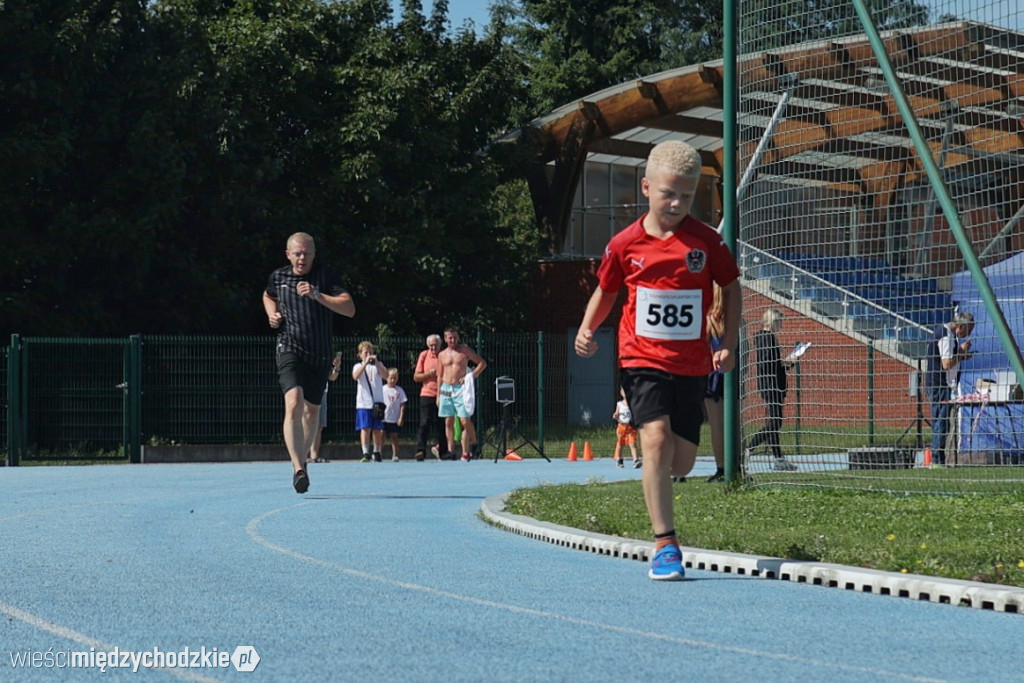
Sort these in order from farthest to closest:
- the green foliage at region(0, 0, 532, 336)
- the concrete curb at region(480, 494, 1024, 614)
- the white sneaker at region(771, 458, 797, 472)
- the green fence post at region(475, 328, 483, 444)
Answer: the green foliage at region(0, 0, 532, 336) → the green fence post at region(475, 328, 483, 444) → the white sneaker at region(771, 458, 797, 472) → the concrete curb at region(480, 494, 1024, 614)

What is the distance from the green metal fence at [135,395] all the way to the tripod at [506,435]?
2.65 meters

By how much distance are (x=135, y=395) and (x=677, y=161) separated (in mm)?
18281

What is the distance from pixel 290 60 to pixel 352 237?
4014mm

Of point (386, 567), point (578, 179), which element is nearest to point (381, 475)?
point (386, 567)

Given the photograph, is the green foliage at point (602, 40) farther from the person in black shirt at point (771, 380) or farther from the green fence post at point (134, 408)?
the person in black shirt at point (771, 380)

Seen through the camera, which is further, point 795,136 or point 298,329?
point 795,136

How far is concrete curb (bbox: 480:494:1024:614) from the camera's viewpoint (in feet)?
21.6

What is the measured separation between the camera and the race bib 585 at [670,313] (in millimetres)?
7477

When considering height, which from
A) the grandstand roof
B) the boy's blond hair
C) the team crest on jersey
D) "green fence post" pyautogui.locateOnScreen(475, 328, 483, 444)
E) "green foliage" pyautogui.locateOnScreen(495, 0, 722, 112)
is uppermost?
"green foliage" pyautogui.locateOnScreen(495, 0, 722, 112)

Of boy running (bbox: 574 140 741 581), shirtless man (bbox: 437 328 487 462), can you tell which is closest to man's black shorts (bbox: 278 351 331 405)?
boy running (bbox: 574 140 741 581)

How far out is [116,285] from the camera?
1106 inches

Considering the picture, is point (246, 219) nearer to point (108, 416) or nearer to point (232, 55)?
point (232, 55)

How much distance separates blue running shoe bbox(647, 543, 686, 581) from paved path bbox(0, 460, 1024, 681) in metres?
0.12

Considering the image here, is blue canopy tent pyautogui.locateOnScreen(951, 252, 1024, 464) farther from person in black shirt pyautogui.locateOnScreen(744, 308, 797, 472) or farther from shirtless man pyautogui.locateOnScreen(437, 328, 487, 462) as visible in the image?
shirtless man pyautogui.locateOnScreen(437, 328, 487, 462)
